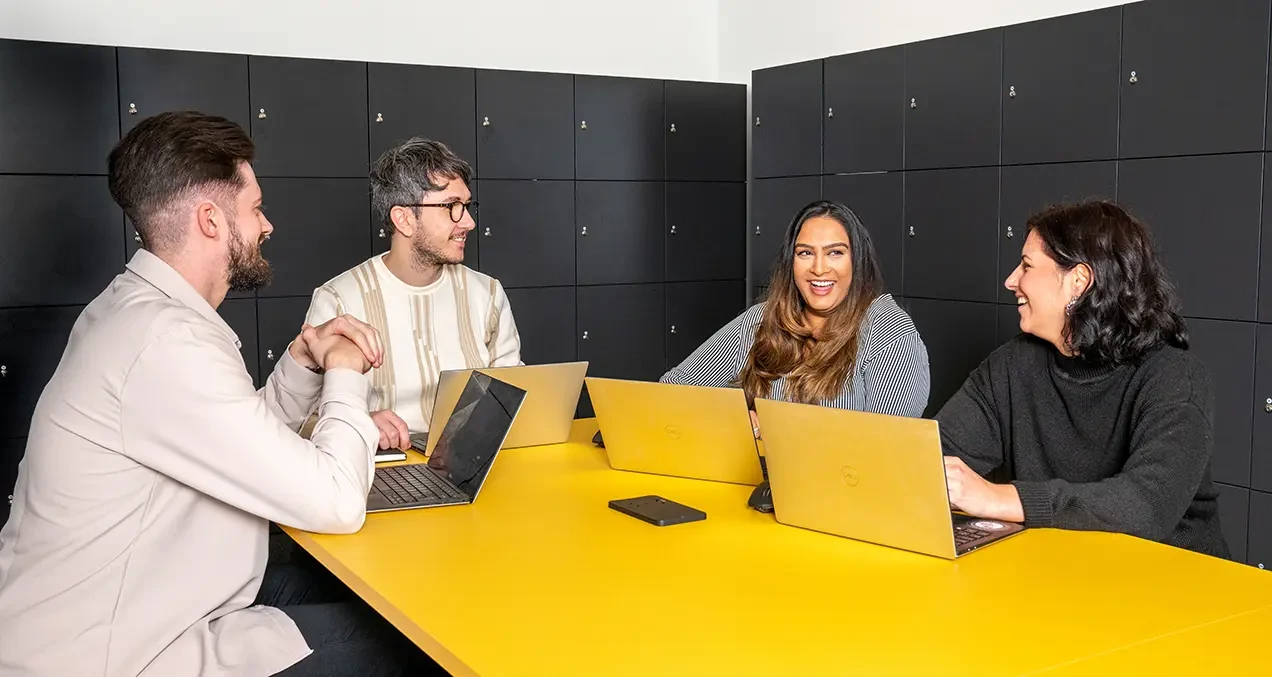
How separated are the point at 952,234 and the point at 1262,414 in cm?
130

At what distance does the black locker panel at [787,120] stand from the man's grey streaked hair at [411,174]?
2.13 m

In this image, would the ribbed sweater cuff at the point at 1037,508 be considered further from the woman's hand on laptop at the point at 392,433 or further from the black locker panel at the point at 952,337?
the black locker panel at the point at 952,337

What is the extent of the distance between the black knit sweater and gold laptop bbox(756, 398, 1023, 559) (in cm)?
17

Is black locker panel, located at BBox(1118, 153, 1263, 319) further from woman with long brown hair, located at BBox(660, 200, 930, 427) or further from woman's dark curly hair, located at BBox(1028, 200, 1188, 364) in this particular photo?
woman's dark curly hair, located at BBox(1028, 200, 1188, 364)

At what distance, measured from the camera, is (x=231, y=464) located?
5.56ft

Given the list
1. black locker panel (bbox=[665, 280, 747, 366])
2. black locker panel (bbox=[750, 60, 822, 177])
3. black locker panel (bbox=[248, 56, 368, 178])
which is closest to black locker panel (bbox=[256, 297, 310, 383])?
black locker panel (bbox=[248, 56, 368, 178])

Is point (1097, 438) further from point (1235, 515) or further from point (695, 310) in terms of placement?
point (695, 310)

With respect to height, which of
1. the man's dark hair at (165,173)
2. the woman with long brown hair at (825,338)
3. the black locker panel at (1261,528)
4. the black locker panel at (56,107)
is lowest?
the black locker panel at (1261,528)

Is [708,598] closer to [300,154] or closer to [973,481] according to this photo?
[973,481]

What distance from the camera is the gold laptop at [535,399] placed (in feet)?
8.03

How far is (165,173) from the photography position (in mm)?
1868

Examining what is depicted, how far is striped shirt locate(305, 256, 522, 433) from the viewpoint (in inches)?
123

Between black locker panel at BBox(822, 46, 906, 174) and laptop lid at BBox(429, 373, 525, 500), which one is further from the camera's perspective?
black locker panel at BBox(822, 46, 906, 174)

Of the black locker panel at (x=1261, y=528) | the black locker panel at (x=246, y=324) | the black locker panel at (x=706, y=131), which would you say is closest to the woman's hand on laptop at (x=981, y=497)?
the black locker panel at (x=1261, y=528)
